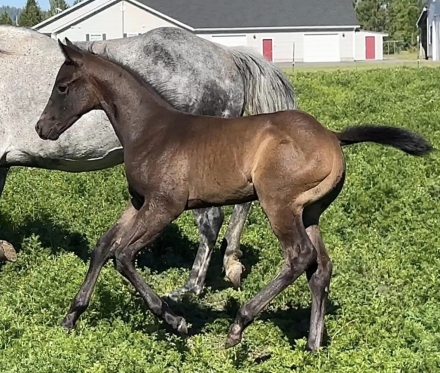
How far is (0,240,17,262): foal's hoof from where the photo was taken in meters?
6.95

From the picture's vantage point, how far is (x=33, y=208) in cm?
846

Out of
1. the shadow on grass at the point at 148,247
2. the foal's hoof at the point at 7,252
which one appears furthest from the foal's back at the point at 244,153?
the foal's hoof at the point at 7,252

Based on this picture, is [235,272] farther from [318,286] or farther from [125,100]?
[125,100]

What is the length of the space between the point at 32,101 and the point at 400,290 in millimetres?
3255

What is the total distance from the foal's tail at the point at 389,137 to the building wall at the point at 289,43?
1940 inches

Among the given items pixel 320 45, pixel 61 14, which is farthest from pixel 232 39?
pixel 61 14

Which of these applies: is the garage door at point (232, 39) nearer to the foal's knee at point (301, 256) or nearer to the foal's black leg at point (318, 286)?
the foal's black leg at point (318, 286)

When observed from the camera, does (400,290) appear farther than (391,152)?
No

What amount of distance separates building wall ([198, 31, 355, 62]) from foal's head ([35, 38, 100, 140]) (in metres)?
49.0

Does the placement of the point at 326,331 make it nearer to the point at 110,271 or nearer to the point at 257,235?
the point at 110,271

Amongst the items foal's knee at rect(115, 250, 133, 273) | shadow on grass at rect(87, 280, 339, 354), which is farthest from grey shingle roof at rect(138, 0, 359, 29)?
foal's knee at rect(115, 250, 133, 273)

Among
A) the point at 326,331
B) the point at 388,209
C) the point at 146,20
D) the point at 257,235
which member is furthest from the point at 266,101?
the point at 146,20

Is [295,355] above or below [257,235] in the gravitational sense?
above

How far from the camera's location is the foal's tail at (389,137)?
5.04m
